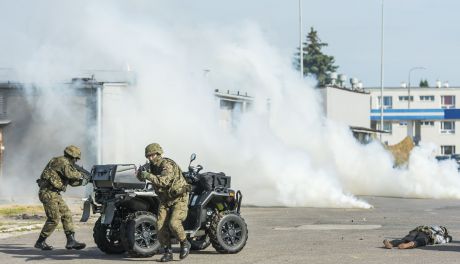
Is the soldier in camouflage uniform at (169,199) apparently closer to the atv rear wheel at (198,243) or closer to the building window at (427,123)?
the atv rear wheel at (198,243)

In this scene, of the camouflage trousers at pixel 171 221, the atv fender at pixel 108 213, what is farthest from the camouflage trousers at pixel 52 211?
the camouflage trousers at pixel 171 221

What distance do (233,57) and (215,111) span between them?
19.4 feet

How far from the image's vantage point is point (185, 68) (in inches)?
1264

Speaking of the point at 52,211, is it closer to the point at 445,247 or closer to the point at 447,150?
the point at 445,247

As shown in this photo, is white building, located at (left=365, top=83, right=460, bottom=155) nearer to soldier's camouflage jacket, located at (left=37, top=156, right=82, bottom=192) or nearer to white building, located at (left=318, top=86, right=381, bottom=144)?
white building, located at (left=318, top=86, right=381, bottom=144)

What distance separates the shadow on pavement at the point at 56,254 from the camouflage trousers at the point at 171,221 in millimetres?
679

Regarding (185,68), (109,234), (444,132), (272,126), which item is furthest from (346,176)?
(444,132)

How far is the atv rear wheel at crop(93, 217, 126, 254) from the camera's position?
1405 centimetres

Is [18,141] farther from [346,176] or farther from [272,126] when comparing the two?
[346,176]

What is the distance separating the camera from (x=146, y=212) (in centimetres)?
1381

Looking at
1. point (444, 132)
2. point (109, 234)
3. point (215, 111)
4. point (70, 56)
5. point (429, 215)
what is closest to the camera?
point (109, 234)

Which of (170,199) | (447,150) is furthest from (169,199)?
(447,150)

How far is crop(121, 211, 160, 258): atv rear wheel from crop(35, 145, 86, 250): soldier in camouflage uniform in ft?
4.38

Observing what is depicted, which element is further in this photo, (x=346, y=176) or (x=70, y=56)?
(x=346, y=176)
